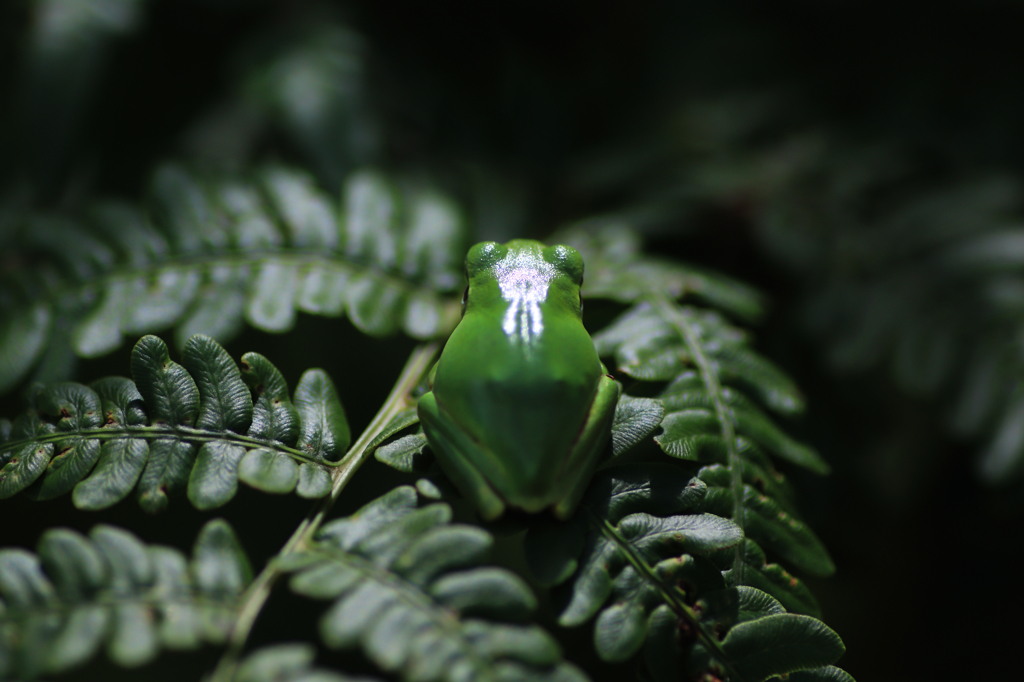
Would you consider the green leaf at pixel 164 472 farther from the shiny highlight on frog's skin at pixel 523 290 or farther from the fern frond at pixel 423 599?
the shiny highlight on frog's skin at pixel 523 290

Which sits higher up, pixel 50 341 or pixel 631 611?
pixel 50 341

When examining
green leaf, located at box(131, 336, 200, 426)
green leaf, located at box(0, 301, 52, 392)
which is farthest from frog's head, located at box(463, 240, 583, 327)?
green leaf, located at box(0, 301, 52, 392)

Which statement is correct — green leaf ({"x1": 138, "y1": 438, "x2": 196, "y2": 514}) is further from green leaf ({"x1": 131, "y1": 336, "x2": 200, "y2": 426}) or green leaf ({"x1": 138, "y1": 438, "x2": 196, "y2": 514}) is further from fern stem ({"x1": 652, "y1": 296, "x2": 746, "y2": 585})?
fern stem ({"x1": 652, "y1": 296, "x2": 746, "y2": 585})

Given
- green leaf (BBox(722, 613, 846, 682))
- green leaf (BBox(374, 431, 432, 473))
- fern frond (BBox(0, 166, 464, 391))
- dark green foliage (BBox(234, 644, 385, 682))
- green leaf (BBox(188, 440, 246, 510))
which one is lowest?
dark green foliage (BBox(234, 644, 385, 682))

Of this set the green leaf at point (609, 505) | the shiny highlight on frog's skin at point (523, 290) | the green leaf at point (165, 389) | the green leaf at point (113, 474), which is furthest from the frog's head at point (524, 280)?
the green leaf at point (113, 474)

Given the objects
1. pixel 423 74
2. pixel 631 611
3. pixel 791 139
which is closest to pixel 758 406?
pixel 631 611

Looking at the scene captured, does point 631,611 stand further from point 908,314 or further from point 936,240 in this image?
point 936,240
